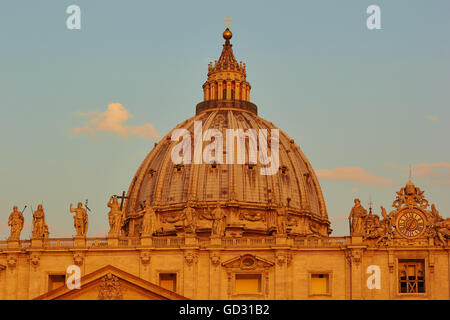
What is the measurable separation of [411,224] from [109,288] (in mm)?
26135

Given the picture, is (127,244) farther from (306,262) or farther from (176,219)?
(176,219)

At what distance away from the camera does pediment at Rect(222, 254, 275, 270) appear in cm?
10575

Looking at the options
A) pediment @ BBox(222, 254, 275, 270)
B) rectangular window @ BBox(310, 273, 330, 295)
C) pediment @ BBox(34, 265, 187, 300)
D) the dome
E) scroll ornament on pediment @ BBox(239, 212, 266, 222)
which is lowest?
pediment @ BBox(34, 265, 187, 300)

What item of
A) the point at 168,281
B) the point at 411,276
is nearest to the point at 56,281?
the point at 168,281

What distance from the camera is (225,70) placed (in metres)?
164

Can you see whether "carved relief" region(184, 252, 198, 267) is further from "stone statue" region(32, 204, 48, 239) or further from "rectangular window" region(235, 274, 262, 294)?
"stone statue" region(32, 204, 48, 239)

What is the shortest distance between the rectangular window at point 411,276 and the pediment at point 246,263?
1110 cm

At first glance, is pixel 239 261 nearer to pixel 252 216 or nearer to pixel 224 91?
pixel 252 216

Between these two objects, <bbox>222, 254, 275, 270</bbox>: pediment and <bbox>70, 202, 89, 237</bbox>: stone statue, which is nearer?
<bbox>222, 254, 275, 270</bbox>: pediment

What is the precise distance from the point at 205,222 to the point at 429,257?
45737mm

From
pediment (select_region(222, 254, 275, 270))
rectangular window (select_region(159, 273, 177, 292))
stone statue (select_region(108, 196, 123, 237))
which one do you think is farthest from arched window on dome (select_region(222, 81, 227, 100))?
pediment (select_region(222, 254, 275, 270))

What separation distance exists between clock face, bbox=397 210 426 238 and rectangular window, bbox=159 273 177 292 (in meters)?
19.7

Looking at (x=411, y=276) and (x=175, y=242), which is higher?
(x=175, y=242)

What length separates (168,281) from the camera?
10725 cm
